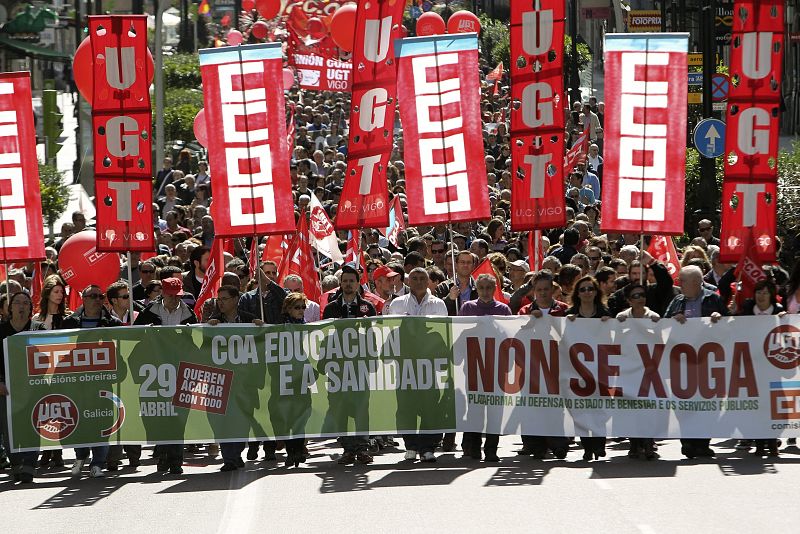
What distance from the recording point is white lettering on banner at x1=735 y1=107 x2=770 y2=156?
13.7m

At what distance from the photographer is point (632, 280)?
13.8 metres

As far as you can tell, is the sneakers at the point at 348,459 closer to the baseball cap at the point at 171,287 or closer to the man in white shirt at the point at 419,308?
the man in white shirt at the point at 419,308

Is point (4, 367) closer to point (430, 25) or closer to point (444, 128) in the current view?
point (444, 128)

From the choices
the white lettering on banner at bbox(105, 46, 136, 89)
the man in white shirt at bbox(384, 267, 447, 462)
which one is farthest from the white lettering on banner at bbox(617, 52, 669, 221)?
the white lettering on banner at bbox(105, 46, 136, 89)

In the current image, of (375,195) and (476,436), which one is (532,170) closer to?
(375,195)

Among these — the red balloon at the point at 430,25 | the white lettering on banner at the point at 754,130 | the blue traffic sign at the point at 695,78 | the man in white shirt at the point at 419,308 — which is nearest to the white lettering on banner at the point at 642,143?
the white lettering on banner at the point at 754,130

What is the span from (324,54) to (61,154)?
1377cm

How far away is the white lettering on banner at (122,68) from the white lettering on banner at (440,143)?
8.52 ft

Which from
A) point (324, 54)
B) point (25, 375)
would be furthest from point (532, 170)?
point (324, 54)

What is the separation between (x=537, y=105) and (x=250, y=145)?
281 centimetres

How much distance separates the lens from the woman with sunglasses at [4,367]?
41.8 feet

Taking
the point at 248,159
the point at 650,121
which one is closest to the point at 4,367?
the point at 248,159

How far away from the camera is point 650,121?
13766 mm

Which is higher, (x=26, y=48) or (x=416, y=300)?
(x=26, y=48)
